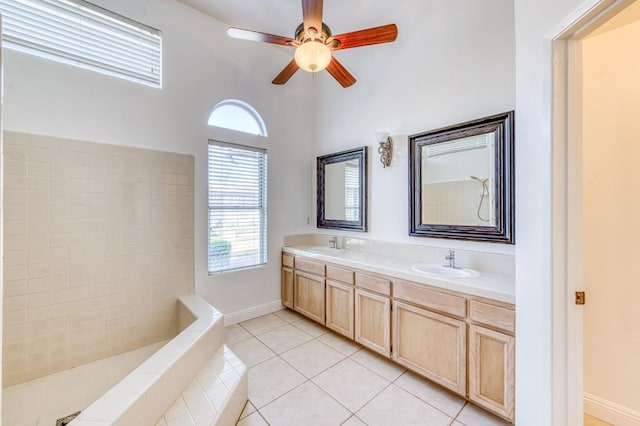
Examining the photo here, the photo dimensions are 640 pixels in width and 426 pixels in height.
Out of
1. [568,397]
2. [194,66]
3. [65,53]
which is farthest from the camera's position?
[194,66]

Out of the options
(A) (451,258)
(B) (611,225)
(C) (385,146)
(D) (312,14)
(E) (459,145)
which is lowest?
(A) (451,258)

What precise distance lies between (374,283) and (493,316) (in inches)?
38.5

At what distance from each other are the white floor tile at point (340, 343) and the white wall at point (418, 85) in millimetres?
1172

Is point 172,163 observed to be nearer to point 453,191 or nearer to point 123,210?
point 123,210

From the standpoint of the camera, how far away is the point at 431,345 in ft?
7.23

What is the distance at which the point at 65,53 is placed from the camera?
2305 millimetres

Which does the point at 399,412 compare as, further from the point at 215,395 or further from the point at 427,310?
the point at 215,395

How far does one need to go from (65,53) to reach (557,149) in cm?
357

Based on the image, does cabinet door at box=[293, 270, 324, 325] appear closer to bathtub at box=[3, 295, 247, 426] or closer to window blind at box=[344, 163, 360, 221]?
window blind at box=[344, 163, 360, 221]

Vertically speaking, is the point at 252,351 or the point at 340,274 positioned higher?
the point at 340,274

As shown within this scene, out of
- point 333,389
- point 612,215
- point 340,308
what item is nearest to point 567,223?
point 612,215

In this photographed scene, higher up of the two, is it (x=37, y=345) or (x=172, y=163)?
(x=172, y=163)

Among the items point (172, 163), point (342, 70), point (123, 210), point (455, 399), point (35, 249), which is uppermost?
point (342, 70)

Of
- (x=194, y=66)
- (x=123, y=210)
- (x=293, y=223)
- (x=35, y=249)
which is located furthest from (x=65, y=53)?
(x=293, y=223)
